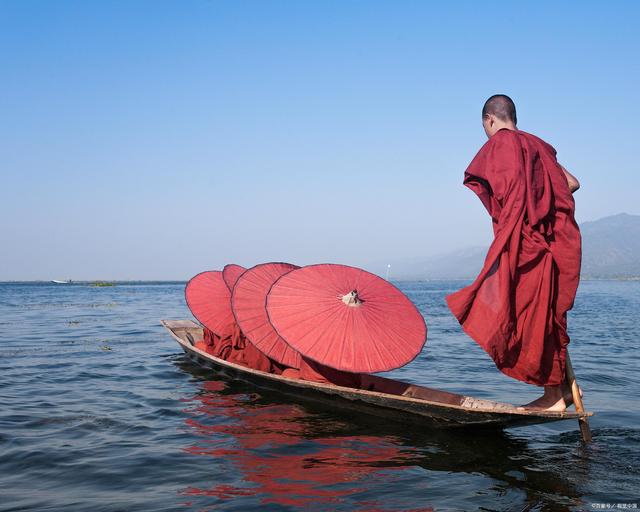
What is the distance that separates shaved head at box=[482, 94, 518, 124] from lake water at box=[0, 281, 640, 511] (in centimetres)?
305

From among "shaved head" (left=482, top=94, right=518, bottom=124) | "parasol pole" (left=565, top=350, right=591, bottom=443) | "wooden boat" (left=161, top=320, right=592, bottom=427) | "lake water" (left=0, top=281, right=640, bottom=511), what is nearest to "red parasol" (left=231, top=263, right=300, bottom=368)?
"wooden boat" (left=161, top=320, right=592, bottom=427)

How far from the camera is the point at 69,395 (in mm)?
8492

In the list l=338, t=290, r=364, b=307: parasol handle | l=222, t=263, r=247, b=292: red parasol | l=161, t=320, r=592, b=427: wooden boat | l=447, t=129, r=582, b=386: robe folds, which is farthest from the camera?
l=222, t=263, r=247, b=292: red parasol

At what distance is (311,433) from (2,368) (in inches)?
270

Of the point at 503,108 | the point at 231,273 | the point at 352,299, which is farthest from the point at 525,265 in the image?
the point at 231,273

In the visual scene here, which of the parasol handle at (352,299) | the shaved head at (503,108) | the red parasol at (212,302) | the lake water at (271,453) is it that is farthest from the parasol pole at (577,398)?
the red parasol at (212,302)

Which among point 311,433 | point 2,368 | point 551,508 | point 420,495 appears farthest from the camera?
point 2,368

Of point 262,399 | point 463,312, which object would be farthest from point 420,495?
point 262,399

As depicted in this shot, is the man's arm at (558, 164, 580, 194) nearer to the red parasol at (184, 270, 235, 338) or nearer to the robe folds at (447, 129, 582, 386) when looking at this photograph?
the robe folds at (447, 129, 582, 386)

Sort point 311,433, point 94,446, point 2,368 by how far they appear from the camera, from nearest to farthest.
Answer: point 94,446 < point 311,433 < point 2,368

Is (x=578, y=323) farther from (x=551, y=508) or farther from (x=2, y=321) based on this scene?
(x=2, y=321)

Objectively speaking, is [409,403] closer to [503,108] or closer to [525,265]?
[525,265]

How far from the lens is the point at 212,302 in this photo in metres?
10.4

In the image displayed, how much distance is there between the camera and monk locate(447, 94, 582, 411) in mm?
5148
